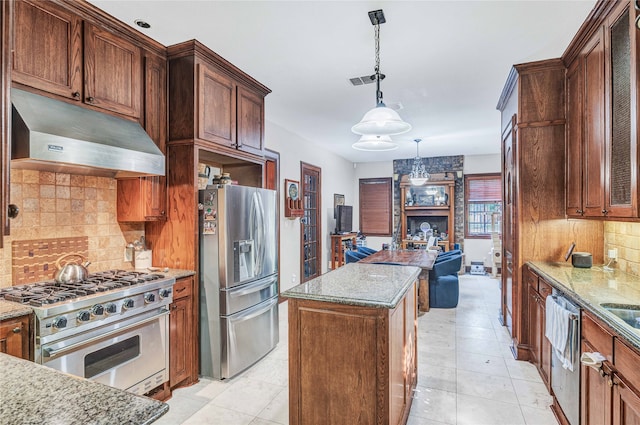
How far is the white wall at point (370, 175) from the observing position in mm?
8664

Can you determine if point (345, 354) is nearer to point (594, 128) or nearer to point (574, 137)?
point (594, 128)

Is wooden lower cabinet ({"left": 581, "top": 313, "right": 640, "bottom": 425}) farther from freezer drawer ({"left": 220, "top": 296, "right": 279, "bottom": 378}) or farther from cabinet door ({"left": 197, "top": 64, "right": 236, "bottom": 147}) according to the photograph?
cabinet door ({"left": 197, "top": 64, "right": 236, "bottom": 147})

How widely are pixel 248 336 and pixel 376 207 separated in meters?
6.22

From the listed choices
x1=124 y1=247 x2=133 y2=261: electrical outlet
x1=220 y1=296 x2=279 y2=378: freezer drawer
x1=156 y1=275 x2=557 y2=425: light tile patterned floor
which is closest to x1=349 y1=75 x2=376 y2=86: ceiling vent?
x1=220 y1=296 x2=279 y2=378: freezer drawer

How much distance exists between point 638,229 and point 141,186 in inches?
146

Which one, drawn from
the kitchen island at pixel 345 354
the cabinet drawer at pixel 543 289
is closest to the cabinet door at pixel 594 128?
the cabinet drawer at pixel 543 289

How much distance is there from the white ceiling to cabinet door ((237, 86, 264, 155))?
0.21 m

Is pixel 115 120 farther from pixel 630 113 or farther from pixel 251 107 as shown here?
pixel 630 113

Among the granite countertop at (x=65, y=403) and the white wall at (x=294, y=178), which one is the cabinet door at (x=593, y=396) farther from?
the white wall at (x=294, y=178)

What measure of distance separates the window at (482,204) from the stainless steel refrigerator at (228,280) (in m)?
6.31

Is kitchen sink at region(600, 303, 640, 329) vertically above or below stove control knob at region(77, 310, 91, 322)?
above

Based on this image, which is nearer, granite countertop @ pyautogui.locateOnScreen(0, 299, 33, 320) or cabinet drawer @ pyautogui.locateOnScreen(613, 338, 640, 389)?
cabinet drawer @ pyautogui.locateOnScreen(613, 338, 640, 389)

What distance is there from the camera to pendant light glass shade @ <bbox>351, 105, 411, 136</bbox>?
238 centimetres

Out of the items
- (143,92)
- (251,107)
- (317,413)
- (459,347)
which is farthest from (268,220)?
(459,347)
